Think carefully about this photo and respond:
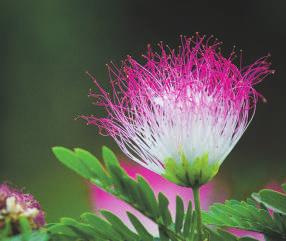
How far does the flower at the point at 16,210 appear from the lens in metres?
0.54

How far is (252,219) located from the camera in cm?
68

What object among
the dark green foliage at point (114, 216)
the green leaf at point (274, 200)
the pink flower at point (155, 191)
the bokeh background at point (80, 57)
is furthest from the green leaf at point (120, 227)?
the bokeh background at point (80, 57)

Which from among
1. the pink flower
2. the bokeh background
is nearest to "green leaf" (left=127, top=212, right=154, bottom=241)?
the pink flower

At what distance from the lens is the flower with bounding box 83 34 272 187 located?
28.1 inches

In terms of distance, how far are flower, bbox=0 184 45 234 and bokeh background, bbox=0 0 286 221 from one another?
1643 mm

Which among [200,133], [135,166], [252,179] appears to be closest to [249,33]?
[252,179]

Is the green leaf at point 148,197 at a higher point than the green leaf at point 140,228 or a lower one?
higher

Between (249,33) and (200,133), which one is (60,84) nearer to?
(249,33)

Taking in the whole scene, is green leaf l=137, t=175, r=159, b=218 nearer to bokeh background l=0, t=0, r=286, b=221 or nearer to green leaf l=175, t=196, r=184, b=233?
green leaf l=175, t=196, r=184, b=233

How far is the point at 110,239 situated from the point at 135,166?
2.81 ft

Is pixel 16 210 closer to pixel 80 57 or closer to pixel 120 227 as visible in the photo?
pixel 120 227

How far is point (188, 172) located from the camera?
2.27ft

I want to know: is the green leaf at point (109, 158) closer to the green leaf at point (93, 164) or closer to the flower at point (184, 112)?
the green leaf at point (93, 164)

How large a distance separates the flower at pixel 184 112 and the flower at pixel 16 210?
0.16 meters
